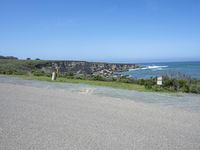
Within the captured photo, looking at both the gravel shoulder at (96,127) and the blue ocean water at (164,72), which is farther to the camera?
the blue ocean water at (164,72)

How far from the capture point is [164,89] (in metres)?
17.5

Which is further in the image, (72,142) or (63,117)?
(63,117)

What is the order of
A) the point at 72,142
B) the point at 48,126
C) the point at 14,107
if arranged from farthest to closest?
1. the point at 14,107
2. the point at 48,126
3. the point at 72,142

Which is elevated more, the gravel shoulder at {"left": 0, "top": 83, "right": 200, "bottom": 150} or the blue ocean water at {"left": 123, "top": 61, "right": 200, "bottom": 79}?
the gravel shoulder at {"left": 0, "top": 83, "right": 200, "bottom": 150}

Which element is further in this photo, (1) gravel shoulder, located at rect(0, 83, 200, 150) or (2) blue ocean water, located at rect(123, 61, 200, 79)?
(2) blue ocean water, located at rect(123, 61, 200, 79)

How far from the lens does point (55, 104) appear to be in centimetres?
1091

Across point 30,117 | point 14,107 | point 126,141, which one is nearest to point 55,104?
point 14,107

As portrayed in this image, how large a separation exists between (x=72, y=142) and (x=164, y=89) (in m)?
12.3

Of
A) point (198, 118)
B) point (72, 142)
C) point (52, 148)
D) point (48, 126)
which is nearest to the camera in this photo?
point (52, 148)

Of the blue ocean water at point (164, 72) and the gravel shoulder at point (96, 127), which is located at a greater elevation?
the gravel shoulder at point (96, 127)

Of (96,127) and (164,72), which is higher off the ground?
(164,72)

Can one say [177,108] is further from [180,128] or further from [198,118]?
[180,128]

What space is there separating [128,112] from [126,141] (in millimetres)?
3268

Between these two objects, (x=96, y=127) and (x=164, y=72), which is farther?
(x=164, y=72)
